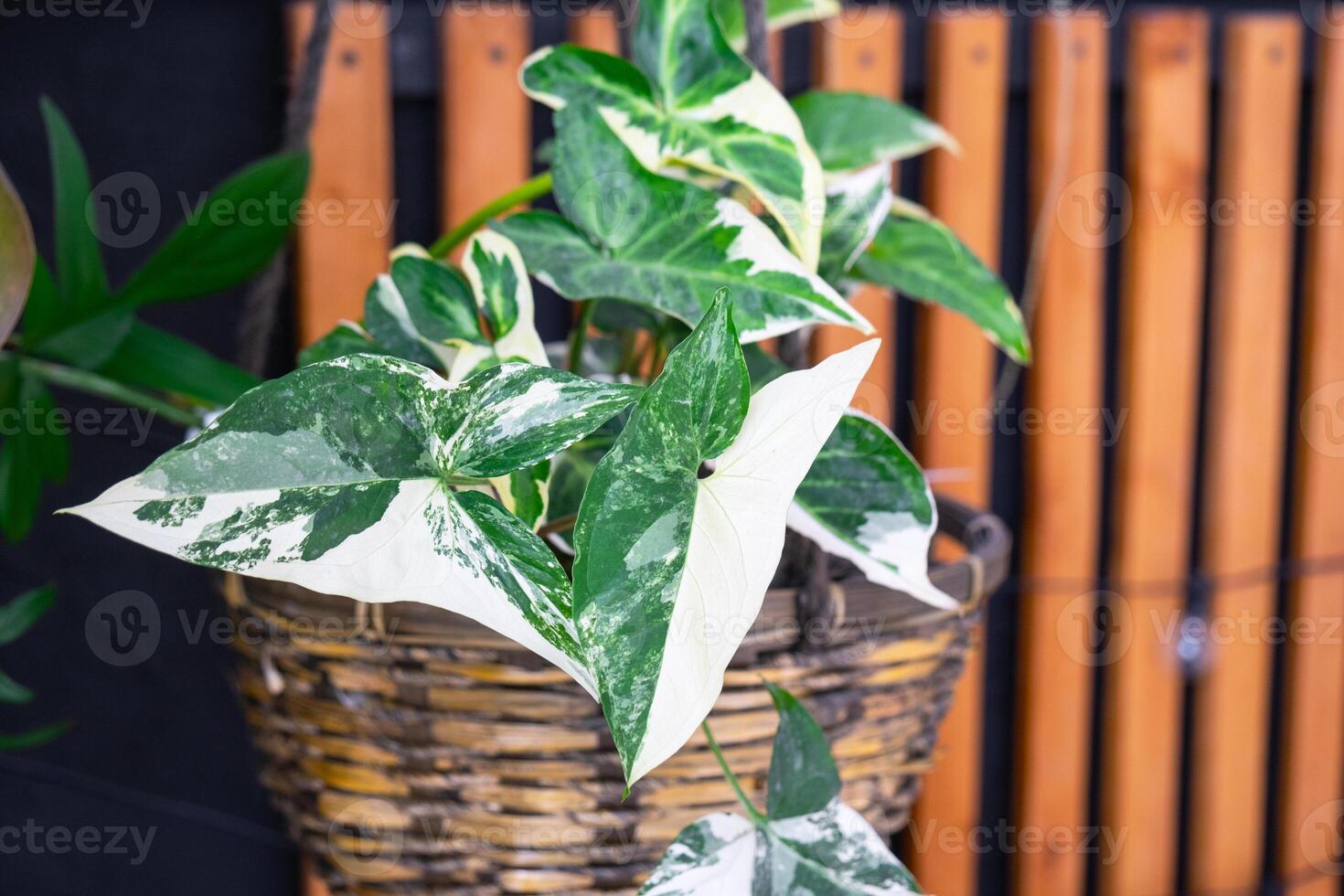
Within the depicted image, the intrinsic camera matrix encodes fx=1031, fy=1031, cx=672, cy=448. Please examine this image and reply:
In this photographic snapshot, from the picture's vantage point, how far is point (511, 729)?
396 millimetres

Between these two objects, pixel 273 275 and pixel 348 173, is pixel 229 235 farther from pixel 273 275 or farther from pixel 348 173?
pixel 348 173

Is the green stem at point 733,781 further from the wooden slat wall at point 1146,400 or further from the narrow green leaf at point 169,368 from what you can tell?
the wooden slat wall at point 1146,400

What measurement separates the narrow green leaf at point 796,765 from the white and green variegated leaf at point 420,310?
18 cm

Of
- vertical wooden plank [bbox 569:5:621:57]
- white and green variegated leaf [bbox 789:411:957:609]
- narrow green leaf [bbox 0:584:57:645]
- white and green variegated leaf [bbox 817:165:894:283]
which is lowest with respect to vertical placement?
narrow green leaf [bbox 0:584:57:645]

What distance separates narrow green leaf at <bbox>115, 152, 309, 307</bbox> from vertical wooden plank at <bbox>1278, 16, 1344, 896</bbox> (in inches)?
40.9

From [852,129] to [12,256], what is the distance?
400 mm

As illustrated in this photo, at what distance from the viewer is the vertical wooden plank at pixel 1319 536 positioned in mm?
1089

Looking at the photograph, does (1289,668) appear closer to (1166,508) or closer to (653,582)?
(1166,508)

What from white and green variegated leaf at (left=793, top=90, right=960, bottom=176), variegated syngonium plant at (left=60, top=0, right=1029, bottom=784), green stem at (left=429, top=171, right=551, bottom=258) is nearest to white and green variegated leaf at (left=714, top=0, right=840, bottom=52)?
white and green variegated leaf at (left=793, top=90, right=960, bottom=176)

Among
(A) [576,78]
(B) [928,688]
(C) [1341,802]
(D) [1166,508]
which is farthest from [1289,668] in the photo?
(A) [576,78]

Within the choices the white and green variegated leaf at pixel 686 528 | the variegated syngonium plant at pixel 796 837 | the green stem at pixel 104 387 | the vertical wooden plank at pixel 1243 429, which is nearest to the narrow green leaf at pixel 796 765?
the variegated syngonium plant at pixel 796 837

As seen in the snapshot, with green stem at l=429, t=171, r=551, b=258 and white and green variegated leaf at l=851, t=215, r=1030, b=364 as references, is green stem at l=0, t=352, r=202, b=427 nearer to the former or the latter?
green stem at l=429, t=171, r=551, b=258

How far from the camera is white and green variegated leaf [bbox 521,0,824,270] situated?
0.40 meters

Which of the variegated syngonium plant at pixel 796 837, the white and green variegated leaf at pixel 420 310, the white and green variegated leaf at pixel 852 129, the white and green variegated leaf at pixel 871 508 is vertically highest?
the white and green variegated leaf at pixel 852 129
